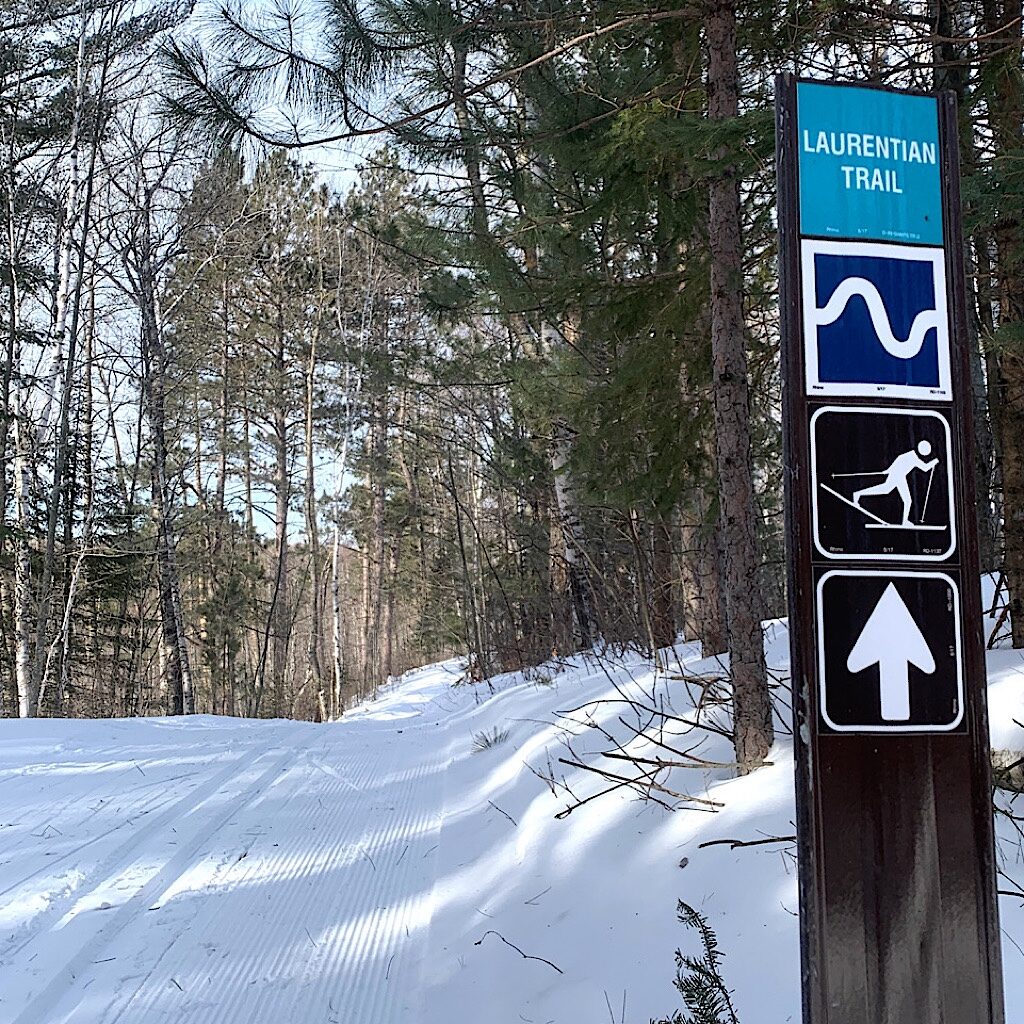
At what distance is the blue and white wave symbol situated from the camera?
1712 mm

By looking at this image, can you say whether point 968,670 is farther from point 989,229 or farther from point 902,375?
point 989,229

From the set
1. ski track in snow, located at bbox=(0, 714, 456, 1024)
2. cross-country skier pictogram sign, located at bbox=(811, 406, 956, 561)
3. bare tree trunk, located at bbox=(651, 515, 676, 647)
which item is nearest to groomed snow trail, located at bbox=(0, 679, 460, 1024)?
ski track in snow, located at bbox=(0, 714, 456, 1024)

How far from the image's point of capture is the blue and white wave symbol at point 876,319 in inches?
67.4

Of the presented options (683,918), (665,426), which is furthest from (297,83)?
(683,918)

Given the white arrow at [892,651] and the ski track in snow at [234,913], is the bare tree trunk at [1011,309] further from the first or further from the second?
the ski track in snow at [234,913]

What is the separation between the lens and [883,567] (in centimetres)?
166

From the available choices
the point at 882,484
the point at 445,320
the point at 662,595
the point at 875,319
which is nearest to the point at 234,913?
the point at 882,484

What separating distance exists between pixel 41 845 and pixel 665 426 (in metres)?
4.42

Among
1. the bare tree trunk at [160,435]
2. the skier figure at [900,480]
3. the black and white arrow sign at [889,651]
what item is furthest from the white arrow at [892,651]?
the bare tree trunk at [160,435]

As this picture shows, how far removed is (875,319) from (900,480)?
0.31 meters

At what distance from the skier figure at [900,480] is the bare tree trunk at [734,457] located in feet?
7.76

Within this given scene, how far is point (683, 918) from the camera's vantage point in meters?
2.32

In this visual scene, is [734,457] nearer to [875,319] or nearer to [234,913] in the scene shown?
[875,319]

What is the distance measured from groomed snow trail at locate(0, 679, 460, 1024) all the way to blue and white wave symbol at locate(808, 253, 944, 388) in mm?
2645
